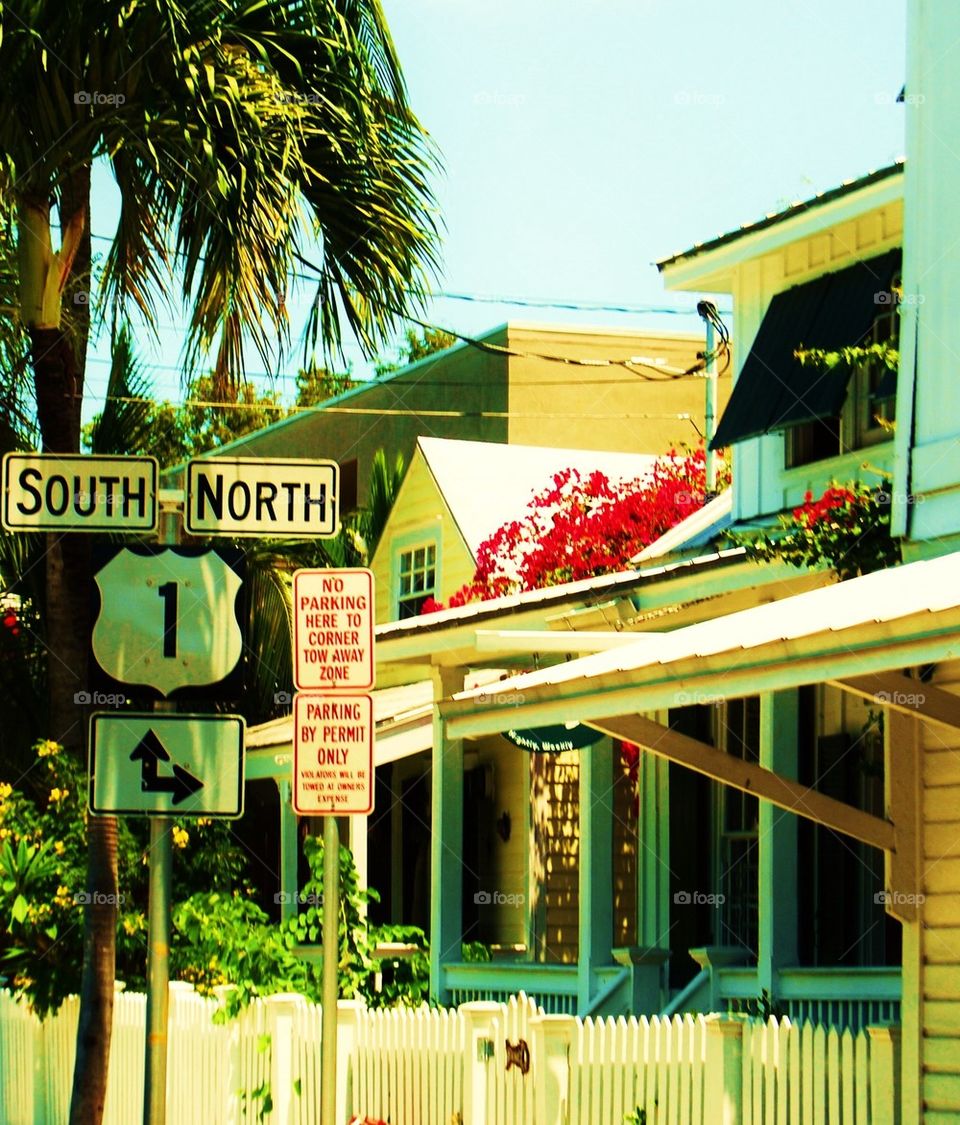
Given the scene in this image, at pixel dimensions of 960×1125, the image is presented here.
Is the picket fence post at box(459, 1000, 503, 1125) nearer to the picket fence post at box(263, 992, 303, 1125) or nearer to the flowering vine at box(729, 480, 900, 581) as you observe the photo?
the picket fence post at box(263, 992, 303, 1125)

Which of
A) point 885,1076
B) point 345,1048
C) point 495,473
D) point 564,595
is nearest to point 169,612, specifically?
point 885,1076

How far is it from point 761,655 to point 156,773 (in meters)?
2.66

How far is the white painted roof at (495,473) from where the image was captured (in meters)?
23.1

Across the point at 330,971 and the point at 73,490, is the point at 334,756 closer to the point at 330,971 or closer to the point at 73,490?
the point at 330,971

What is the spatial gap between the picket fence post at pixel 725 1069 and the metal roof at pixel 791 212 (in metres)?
7.63

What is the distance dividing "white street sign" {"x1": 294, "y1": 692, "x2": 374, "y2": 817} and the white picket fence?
101 inches

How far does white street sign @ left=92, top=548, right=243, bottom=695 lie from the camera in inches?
330

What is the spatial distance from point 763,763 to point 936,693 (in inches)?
156

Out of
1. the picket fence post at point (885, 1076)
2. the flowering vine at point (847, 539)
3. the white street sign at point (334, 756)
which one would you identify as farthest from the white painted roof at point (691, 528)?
the white street sign at point (334, 756)

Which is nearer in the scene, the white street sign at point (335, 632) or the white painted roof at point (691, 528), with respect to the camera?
the white street sign at point (335, 632)

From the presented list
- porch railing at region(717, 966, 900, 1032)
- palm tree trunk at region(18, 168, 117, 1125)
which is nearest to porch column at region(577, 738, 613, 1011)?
porch railing at region(717, 966, 900, 1032)

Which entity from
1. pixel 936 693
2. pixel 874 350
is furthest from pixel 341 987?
pixel 936 693

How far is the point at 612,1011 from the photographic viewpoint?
47.2 ft

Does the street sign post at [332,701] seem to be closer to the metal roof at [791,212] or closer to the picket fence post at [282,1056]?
the picket fence post at [282,1056]
